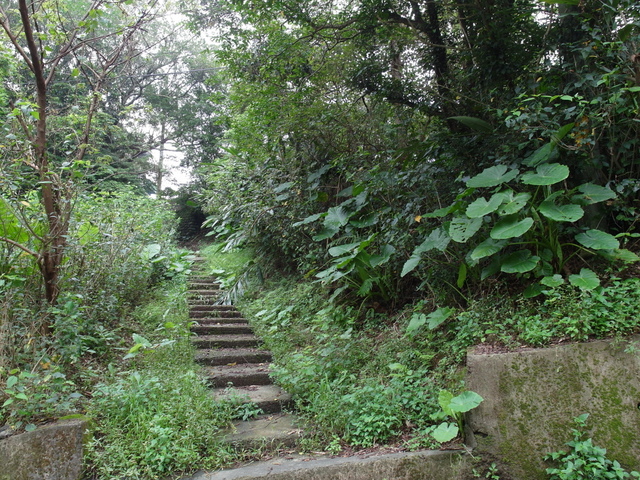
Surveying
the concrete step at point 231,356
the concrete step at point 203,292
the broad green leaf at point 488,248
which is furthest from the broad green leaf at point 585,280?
the concrete step at point 203,292

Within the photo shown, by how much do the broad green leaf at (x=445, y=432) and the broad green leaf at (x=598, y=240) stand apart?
148cm

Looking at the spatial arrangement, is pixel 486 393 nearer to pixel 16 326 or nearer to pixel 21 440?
pixel 21 440

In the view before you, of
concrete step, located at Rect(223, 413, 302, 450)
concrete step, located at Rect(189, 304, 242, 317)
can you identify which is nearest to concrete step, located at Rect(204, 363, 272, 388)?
concrete step, located at Rect(223, 413, 302, 450)

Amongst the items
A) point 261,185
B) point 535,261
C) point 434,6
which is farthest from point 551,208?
point 261,185

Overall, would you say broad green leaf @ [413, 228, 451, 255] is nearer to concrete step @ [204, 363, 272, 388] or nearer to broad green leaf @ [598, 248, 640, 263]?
broad green leaf @ [598, 248, 640, 263]

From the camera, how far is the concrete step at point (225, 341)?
4.28 metres

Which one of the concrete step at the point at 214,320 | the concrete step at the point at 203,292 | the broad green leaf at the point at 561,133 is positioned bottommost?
the concrete step at the point at 214,320

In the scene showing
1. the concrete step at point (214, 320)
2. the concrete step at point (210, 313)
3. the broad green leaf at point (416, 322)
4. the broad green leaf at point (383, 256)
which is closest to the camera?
the broad green leaf at point (416, 322)

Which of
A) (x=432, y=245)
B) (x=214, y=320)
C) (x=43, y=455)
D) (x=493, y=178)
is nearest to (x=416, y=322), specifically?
(x=432, y=245)

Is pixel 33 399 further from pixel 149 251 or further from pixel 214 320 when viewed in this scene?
pixel 149 251

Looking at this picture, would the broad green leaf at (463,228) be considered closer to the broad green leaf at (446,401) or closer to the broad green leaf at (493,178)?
the broad green leaf at (493,178)

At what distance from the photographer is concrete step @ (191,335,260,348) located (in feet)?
14.0

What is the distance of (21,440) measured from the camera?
2.26 meters

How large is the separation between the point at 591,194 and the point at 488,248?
79 cm
